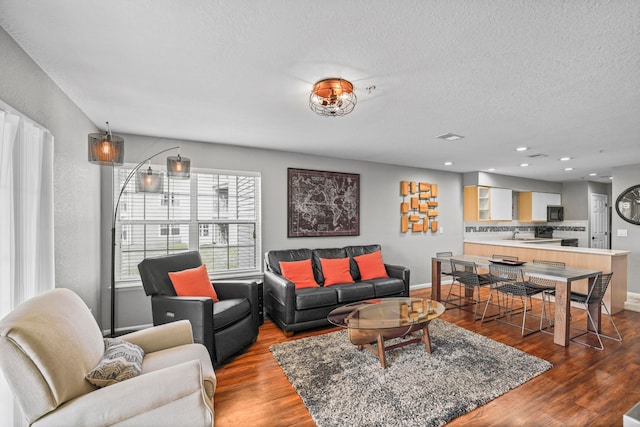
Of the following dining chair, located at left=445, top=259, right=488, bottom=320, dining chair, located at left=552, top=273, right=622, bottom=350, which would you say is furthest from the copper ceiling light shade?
dining chair, located at left=552, top=273, right=622, bottom=350

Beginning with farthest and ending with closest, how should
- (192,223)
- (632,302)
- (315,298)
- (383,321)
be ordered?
(632,302) < (192,223) < (315,298) < (383,321)

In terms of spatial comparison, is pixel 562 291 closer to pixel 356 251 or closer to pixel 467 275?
pixel 467 275

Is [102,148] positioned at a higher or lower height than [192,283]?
higher

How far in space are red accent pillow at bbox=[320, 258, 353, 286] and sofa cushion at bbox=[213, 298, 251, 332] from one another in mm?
1294

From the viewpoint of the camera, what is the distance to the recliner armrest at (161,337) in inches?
84.9

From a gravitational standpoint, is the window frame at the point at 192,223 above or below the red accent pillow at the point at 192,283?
above

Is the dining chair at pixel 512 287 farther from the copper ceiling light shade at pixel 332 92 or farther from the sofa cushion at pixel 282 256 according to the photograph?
the copper ceiling light shade at pixel 332 92

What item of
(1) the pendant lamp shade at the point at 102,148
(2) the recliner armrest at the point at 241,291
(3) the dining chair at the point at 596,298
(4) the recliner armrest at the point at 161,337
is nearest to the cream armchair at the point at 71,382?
(4) the recliner armrest at the point at 161,337

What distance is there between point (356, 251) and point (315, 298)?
1405 mm

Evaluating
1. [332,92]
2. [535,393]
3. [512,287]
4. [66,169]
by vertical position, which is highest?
[332,92]

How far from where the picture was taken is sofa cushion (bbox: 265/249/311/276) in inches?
164

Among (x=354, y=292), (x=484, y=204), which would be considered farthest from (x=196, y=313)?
(x=484, y=204)

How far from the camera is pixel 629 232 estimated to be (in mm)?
5324

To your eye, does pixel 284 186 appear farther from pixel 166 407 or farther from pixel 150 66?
pixel 166 407
